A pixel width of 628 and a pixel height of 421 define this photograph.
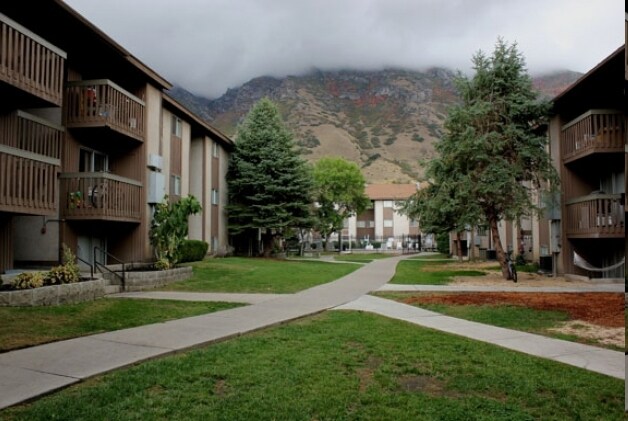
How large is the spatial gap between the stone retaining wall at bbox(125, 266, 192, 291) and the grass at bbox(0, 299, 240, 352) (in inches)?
114

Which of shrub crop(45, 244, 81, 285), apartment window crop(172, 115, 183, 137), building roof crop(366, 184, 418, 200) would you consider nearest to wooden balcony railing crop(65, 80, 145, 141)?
shrub crop(45, 244, 81, 285)

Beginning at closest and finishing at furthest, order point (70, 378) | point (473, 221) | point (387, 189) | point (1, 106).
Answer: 1. point (70, 378)
2. point (1, 106)
3. point (473, 221)
4. point (387, 189)

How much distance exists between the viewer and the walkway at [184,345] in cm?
584

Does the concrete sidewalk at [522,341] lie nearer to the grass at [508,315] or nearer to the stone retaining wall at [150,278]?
the grass at [508,315]

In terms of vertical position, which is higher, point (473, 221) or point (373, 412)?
point (473, 221)

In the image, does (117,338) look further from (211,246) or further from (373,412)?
(211,246)

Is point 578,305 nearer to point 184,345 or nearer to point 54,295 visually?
point 184,345

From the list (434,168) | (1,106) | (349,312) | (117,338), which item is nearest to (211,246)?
(434,168)

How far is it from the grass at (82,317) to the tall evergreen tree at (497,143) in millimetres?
13370

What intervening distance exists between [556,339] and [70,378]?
23.6 feet

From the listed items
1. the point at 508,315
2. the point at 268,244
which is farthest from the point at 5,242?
the point at 268,244

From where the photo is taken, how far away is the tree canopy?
5747 cm

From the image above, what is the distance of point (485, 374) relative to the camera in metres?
6.06

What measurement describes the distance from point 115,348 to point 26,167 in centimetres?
742
